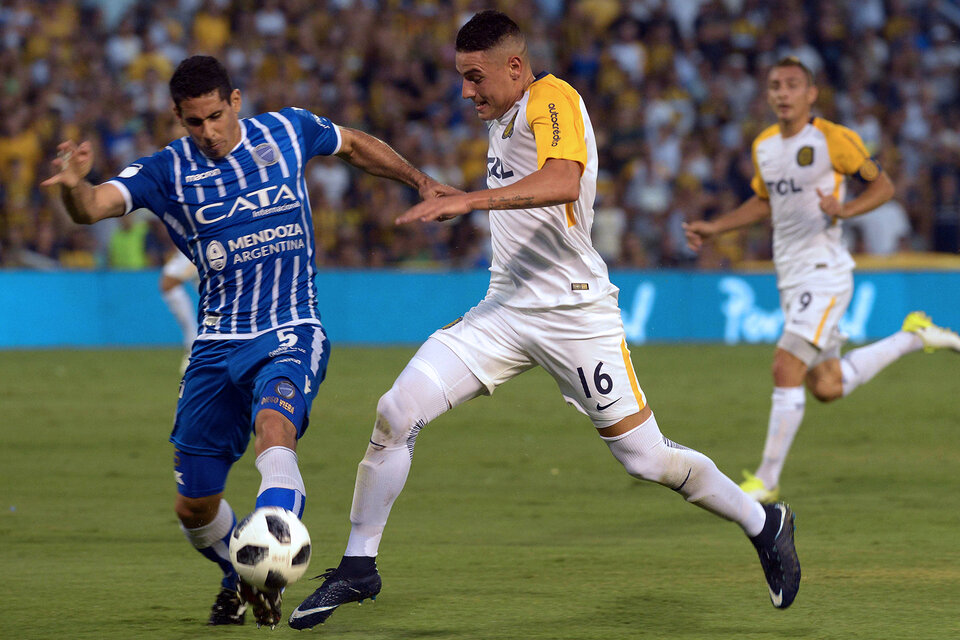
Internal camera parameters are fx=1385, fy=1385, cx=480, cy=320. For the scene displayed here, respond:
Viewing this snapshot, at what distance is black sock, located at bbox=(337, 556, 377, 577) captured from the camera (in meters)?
5.32

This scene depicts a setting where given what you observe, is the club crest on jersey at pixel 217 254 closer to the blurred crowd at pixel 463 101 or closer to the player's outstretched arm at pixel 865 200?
the player's outstretched arm at pixel 865 200

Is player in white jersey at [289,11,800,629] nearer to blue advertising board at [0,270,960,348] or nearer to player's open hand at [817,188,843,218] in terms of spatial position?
player's open hand at [817,188,843,218]

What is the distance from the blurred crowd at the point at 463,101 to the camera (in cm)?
1867

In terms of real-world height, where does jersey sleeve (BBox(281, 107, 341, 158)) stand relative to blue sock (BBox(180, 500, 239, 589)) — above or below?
above

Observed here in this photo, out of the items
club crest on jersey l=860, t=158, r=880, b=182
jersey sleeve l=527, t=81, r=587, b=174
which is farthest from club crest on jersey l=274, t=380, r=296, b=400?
club crest on jersey l=860, t=158, r=880, b=182

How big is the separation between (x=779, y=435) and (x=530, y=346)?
315 centimetres

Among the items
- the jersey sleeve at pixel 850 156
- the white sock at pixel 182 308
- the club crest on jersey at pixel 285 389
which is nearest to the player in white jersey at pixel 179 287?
the white sock at pixel 182 308

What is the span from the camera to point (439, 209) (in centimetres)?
469

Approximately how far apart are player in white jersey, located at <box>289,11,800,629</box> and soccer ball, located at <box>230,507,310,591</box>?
646 mm

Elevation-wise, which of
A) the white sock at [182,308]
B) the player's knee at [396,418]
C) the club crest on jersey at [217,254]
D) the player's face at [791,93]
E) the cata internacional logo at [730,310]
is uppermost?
the player's face at [791,93]

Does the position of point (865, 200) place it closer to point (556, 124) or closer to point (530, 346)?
point (530, 346)

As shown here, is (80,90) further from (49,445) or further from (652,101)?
(49,445)

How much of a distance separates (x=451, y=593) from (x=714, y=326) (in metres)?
13.1

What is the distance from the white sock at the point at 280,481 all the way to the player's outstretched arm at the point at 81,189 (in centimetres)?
112
